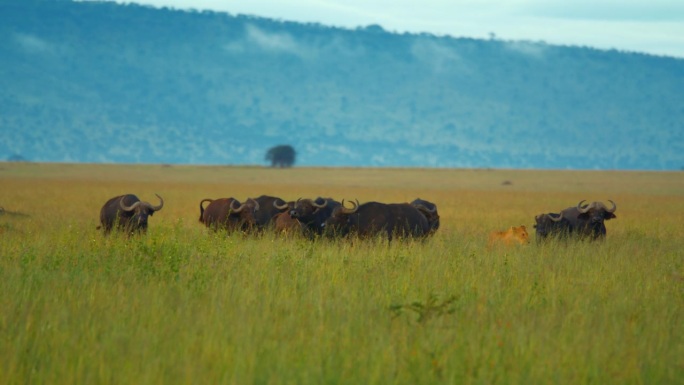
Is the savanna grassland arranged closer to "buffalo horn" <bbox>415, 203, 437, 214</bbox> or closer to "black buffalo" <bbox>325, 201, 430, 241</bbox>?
"black buffalo" <bbox>325, 201, 430, 241</bbox>

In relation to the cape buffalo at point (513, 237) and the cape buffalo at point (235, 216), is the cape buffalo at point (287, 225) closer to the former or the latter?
the cape buffalo at point (235, 216)

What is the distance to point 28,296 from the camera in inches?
391

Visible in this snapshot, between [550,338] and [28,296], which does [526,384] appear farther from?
[28,296]

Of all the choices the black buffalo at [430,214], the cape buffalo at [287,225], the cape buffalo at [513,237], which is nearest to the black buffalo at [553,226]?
the cape buffalo at [513,237]

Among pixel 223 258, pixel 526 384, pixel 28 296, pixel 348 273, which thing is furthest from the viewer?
pixel 223 258

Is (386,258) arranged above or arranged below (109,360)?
above

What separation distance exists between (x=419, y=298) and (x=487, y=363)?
2745mm

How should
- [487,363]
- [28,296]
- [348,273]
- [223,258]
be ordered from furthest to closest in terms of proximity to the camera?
1. [223,258]
2. [348,273]
3. [28,296]
4. [487,363]

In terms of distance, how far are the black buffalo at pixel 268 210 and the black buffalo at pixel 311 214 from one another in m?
1.55

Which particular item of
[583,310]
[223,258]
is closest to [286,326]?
[583,310]

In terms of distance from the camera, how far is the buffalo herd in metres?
17.8

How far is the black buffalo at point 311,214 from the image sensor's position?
1795 centimetres

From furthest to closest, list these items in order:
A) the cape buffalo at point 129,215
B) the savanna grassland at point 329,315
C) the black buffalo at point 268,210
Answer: the black buffalo at point 268,210
the cape buffalo at point 129,215
the savanna grassland at point 329,315

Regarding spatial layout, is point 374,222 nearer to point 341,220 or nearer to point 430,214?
point 341,220
